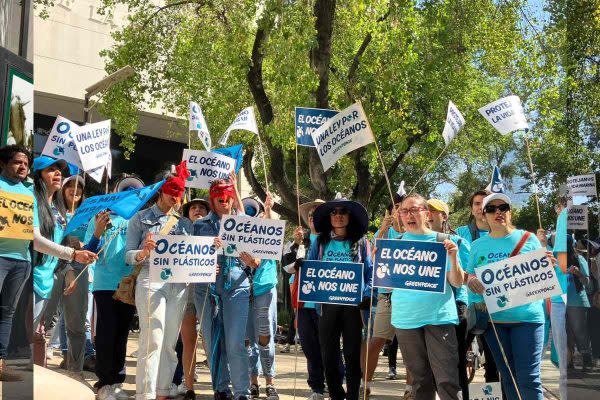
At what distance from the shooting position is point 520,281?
7559 millimetres

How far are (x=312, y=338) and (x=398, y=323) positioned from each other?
2201 millimetres

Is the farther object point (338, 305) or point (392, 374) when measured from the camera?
point (392, 374)

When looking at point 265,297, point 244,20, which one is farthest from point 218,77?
point 265,297

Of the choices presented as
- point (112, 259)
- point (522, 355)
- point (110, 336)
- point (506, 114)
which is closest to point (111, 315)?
point (110, 336)

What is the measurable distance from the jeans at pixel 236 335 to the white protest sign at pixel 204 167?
5.25ft

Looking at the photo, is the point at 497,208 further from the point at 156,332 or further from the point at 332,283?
the point at 156,332

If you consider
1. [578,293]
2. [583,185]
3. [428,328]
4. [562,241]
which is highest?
[583,185]

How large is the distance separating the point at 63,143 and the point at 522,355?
6.02 metres

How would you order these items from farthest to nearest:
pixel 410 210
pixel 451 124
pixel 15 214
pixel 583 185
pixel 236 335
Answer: pixel 451 124 → pixel 236 335 → pixel 583 185 → pixel 410 210 → pixel 15 214

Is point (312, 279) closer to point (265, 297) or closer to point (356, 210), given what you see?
point (356, 210)

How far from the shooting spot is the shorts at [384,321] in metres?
10.1

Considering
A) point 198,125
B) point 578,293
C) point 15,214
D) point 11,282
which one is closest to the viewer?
point 15,214

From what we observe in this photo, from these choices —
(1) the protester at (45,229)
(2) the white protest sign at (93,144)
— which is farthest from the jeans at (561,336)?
(2) the white protest sign at (93,144)

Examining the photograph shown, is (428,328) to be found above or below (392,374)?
above
